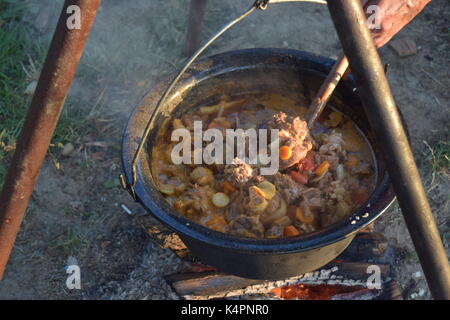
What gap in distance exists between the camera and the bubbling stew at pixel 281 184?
8.12 ft

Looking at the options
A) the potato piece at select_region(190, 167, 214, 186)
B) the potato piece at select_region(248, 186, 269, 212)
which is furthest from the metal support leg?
the potato piece at select_region(248, 186, 269, 212)

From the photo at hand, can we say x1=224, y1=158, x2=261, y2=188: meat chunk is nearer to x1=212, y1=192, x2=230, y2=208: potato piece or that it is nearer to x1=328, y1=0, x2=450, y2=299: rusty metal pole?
x1=212, y1=192, x2=230, y2=208: potato piece

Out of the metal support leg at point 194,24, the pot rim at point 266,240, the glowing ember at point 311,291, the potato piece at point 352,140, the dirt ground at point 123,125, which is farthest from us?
the metal support leg at point 194,24

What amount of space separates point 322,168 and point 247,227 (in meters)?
0.52

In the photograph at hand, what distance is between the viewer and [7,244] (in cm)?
248

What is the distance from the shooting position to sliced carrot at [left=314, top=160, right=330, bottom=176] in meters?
2.62

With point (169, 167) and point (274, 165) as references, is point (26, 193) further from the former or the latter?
point (274, 165)

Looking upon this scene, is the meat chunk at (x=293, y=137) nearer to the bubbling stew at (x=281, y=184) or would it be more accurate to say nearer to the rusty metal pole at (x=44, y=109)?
the bubbling stew at (x=281, y=184)

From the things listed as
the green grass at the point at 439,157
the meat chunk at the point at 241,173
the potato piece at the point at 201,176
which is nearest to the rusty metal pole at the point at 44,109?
the potato piece at the point at 201,176

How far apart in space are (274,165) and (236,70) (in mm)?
667

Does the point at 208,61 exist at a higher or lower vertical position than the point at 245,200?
higher

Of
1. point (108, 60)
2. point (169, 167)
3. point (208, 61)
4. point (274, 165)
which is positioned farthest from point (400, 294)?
point (108, 60)

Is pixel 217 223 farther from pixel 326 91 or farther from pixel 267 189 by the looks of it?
pixel 326 91

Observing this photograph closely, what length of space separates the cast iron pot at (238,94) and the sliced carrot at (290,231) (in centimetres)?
13
